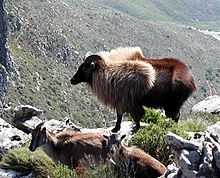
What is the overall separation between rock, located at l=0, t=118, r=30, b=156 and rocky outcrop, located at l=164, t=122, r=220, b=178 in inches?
205

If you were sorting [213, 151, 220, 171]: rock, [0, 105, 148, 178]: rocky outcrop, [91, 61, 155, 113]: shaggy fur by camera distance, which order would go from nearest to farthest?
[213, 151, 220, 171]: rock
[0, 105, 148, 178]: rocky outcrop
[91, 61, 155, 113]: shaggy fur

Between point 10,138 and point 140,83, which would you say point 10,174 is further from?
point 140,83

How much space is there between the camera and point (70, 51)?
429 feet

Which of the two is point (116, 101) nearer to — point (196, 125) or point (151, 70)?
point (151, 70)

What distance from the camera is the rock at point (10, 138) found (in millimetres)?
11578

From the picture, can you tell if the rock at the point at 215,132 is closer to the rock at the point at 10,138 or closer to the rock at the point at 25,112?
the rock at the point at 10,138

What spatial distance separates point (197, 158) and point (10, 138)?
627cm

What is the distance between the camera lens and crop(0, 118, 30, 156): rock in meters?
11.6

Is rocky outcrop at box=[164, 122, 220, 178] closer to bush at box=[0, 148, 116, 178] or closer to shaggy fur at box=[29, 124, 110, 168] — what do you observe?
bush at box=[0, 148, 116, 178]

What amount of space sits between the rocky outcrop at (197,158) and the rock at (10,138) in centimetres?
521

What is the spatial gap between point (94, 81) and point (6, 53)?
311ft

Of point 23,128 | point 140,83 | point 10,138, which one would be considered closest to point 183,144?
point 140,83

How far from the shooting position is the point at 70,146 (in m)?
9.91

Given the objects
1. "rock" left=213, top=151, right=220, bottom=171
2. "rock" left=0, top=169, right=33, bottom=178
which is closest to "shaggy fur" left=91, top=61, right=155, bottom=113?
"rock" left=0, top=169, right=33, bottom=178
